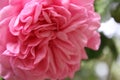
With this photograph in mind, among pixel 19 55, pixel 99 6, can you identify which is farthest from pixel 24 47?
pixel 99 6

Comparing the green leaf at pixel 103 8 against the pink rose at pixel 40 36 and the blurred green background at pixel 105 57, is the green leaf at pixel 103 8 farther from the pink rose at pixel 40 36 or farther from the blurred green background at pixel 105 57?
the pink rose at pixel 40 36

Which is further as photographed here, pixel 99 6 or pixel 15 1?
pixel 99 6

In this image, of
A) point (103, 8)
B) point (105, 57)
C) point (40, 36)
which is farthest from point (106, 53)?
point (40, 36)

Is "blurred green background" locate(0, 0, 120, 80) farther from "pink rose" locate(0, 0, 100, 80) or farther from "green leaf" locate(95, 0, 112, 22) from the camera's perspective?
"pink rose" locate(0, 0, 100, 80)

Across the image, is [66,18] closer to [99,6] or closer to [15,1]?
[15,1]

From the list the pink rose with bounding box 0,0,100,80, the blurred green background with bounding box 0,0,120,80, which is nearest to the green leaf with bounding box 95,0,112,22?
the blurred green background with bounding box 0,0,120,80

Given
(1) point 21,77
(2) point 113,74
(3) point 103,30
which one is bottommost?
(2) point 113,74
